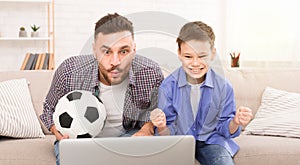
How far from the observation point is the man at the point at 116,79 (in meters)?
1.41

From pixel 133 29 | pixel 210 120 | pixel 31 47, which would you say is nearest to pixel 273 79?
pixel 210 120

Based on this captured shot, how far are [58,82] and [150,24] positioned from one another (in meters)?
0.85

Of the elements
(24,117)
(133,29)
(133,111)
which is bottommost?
(24,117)

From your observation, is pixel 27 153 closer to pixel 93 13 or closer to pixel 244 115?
pixel 244 115

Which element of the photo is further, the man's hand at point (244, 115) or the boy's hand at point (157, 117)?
the man's hand at point (244, 115)

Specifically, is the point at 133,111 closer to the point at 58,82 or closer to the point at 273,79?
the point at 58,82

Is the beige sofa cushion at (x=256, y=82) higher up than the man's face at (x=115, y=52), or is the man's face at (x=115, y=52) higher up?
the man's face at (x=115, y=52)

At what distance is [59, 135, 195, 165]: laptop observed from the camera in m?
→ 1.53

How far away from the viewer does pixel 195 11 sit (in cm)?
462

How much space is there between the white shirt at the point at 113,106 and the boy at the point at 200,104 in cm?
12

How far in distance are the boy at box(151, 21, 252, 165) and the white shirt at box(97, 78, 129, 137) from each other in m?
0.12

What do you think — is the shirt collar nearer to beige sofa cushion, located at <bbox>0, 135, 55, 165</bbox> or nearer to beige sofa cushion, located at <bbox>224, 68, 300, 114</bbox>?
beige sofa cushion, located at <bbox>0, 135, 55, 165</bbox>

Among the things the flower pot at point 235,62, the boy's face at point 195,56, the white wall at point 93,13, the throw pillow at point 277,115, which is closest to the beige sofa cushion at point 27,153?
the boy's face at point 195,56

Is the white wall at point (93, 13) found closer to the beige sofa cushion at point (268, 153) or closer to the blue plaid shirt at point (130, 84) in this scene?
the beige sofa cushion at point (268, 153)
